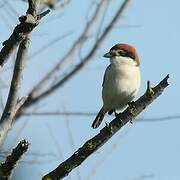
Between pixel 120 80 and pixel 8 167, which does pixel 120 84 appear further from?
pixel 8 167

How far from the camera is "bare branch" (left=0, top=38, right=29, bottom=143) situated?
2635 mm

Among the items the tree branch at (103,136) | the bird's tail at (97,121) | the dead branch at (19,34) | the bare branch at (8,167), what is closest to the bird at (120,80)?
the bird's tail at (97,121)

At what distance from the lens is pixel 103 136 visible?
2.73m

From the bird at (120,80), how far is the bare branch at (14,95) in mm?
1603

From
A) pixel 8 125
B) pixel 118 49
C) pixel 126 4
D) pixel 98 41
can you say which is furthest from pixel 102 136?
pixel 126 4

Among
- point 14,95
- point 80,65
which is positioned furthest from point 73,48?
point 14,95

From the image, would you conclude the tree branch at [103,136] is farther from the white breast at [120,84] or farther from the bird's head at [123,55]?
the bird's head at [123,55]

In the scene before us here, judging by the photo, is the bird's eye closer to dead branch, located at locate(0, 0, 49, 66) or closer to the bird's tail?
the bird's tail

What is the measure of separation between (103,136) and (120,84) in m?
1.69

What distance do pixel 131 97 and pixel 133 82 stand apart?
12 centimetres

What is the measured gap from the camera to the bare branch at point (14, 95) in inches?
104

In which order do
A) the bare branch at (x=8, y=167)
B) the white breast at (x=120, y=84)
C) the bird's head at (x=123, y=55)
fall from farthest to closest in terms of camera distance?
the bird's head at (x=123, y=55) → the white breast at (x=120, y=84) → the bare branch at (x=8, y=167)

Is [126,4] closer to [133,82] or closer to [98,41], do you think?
[98,41]

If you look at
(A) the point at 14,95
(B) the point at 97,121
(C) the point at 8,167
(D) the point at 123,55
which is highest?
(D) the point at 123,55
